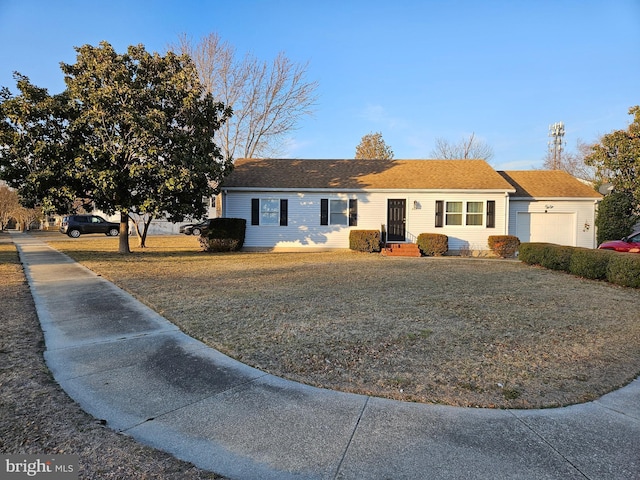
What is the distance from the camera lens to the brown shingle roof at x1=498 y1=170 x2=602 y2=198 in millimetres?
17547

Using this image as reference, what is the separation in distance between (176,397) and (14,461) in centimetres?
106

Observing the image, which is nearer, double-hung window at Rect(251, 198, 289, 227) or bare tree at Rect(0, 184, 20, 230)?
double-hung window at Rect(251, 198, 289, 227)

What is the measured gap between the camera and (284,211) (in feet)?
55.8

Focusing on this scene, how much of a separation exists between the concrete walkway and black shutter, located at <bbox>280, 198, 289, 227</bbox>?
1308 cm

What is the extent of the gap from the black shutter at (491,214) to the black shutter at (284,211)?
9.12 m

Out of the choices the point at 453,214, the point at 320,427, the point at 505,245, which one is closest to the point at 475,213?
the point at 453,214

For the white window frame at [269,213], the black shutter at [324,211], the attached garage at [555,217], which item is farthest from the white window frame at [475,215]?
the white window frame at [269,213]

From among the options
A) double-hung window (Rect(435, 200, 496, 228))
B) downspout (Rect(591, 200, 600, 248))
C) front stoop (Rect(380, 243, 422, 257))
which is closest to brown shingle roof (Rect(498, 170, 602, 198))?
downspout (Rect(591, 200, 600, 248))

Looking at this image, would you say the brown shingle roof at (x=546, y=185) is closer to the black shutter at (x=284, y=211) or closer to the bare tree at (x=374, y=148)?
the black shutter at (x=284, y=211)

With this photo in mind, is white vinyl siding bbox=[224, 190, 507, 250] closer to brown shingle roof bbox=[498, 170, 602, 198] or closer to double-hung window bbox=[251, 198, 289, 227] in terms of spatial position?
double-hung window bbox=[251, 198, 289, 227]

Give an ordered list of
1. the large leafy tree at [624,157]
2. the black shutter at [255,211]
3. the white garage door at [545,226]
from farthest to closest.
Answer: the white garage door at [545,226] → the black shutter at [255,211] → the large leafy tree at [624,157]

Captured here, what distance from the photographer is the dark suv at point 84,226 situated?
29891 millimetres

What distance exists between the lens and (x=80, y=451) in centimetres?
233

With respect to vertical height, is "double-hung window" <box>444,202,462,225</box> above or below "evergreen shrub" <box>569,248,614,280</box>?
above
